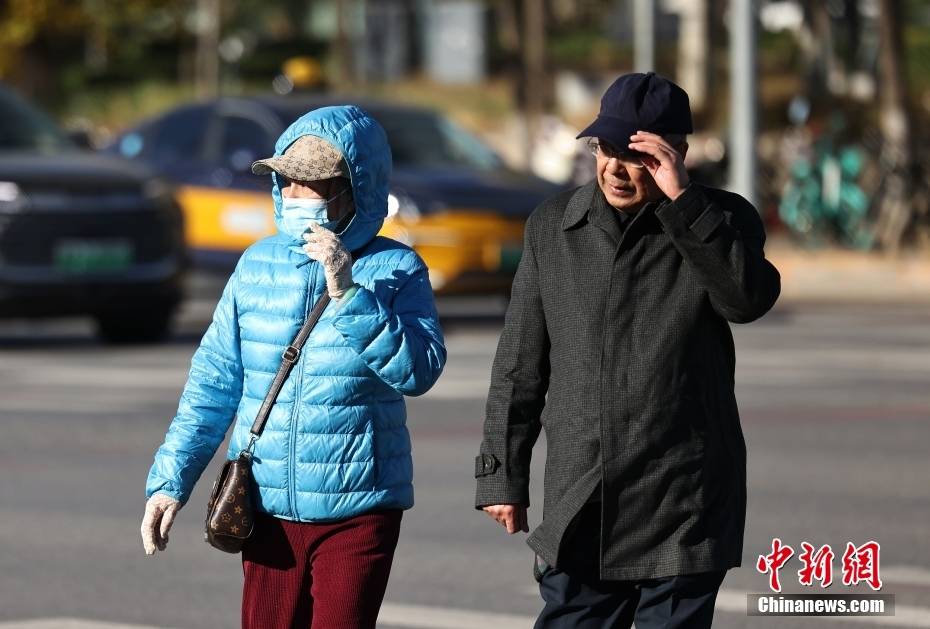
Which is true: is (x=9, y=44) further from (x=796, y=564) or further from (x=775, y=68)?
(x=796, y=564)

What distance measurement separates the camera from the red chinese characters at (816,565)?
7344mm

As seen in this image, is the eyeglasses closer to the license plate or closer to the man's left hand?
the man's left hand

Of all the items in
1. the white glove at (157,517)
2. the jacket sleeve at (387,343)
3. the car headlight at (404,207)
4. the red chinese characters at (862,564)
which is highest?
the jacket sleeve at (387,343)

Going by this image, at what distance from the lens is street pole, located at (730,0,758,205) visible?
2114 cm

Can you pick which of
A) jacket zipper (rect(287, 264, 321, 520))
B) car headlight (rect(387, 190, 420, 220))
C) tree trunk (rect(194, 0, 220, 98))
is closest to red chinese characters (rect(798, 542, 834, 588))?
jacket zipper (rect(287, 264, 321, 520))

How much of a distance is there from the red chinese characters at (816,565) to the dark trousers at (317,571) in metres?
3.00

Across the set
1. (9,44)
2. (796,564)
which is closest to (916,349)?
(796,564)

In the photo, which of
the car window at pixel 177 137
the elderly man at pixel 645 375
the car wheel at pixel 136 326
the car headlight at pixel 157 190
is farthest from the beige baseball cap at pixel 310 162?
the car window at pixel 177 137

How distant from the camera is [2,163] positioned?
46.2ft

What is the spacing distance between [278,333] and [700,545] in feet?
3.18

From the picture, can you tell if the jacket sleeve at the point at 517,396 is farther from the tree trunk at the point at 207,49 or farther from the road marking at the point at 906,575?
the tree trunk at the point at 207,49

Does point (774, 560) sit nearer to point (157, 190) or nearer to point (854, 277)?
point (157, 190)

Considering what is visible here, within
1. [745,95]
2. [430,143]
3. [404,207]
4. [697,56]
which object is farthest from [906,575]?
[697,56]

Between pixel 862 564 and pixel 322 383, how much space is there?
3513 millimetres
